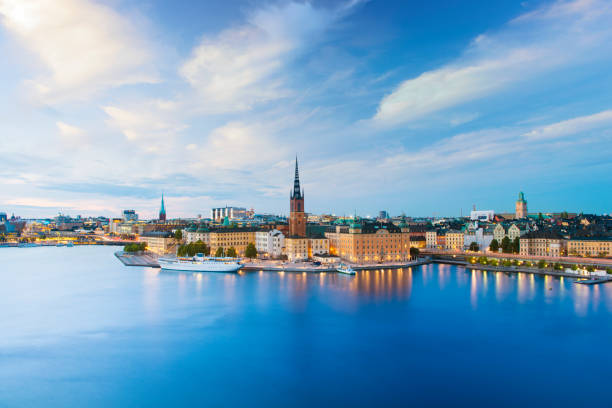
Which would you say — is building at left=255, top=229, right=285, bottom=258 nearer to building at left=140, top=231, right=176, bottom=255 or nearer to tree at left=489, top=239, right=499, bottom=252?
building at left=140, top=231, right=176, bottom=255

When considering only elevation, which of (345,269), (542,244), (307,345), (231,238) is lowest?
(307,345)

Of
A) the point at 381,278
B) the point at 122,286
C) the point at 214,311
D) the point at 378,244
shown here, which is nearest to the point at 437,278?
the point at 381,278

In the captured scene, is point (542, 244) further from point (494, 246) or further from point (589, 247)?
point (494, 246)

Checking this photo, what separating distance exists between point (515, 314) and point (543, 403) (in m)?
8.13

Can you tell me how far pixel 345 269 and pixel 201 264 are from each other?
35.0 ft

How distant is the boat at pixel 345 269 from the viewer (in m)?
28.6

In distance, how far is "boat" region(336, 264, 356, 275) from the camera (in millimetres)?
28633

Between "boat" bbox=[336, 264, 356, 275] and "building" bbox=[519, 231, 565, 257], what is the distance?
48.6 ft

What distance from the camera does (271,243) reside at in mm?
37438

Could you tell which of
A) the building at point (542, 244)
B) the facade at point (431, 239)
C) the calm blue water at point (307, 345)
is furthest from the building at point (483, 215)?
the calm blue water at point (307, 345)

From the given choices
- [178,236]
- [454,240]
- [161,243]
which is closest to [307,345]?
[454,240]

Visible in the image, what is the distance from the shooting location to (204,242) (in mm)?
38406

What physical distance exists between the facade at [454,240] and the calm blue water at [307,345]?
18.8m

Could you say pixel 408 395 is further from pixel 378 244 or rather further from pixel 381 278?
pixel 378 244
